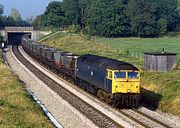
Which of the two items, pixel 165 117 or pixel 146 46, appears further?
pixel 146 46

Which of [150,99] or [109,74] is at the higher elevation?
[109,74]

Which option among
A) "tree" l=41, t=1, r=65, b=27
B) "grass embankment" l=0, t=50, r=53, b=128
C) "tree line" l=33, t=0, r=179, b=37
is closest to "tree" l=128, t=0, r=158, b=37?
"tree line" l=33, t=0, r=179, b=37

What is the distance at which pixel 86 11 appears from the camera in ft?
502

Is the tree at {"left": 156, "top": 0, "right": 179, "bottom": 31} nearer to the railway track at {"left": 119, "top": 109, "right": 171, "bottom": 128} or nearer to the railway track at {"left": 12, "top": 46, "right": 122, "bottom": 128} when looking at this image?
the railway track at {"left": 12, "top": 46, "right": 122, "bottom": 128}

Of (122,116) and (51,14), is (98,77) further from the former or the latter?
(51,14)

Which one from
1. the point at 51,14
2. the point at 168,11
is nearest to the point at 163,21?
the point at 168,11

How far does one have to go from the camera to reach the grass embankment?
69.6 feet

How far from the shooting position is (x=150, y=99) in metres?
32.0

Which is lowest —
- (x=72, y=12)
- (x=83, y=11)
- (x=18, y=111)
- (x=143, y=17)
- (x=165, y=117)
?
(x=165, y=117)

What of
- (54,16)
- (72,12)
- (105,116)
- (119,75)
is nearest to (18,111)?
(105,116)

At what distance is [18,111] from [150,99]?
38.9ft

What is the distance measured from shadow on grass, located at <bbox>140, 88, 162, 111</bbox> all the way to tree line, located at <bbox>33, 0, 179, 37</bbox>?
322 ft

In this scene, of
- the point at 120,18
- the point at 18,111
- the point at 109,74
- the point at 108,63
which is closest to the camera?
the point at 18,111

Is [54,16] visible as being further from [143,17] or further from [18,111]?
[18,111]
